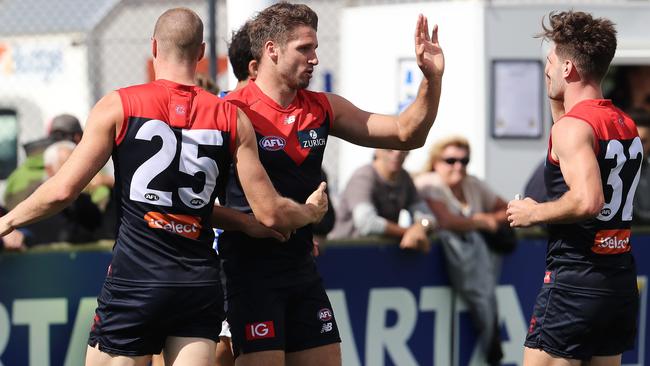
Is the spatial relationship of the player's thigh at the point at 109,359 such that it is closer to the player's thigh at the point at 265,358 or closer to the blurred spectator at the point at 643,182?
the player's thigh at the point at 265,358

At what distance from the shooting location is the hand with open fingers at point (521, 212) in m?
5.51

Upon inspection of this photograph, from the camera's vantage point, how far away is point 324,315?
18.7 feet

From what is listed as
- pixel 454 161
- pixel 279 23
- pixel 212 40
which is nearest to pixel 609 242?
pixel 279 23

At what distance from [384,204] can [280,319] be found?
2.78 metres

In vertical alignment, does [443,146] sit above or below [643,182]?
above

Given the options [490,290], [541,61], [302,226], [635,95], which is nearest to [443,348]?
[490,290]

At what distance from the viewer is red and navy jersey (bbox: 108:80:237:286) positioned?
5027mm

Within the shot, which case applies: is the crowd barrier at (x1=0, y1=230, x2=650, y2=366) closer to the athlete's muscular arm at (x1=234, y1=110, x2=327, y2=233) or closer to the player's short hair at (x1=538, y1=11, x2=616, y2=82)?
the athlete's muscular arm at (x1=234, y1=110, x2=327, y2=233)

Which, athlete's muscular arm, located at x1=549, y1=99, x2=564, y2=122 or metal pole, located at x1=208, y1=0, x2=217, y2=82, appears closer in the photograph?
athlete's muscular arm, located at x1=549, y1=99, x2=564, y2=122

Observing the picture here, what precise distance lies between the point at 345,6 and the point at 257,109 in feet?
23.7

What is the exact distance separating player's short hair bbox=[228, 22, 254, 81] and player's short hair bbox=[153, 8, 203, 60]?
803 millimetres

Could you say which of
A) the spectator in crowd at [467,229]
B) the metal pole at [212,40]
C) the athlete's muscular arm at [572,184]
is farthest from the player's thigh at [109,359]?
the metal pole at [212,40]

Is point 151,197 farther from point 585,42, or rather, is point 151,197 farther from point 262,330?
point 585,42

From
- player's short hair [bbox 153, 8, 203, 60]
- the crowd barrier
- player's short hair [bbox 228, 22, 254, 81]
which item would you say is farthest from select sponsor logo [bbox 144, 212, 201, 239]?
the crowd barrier
